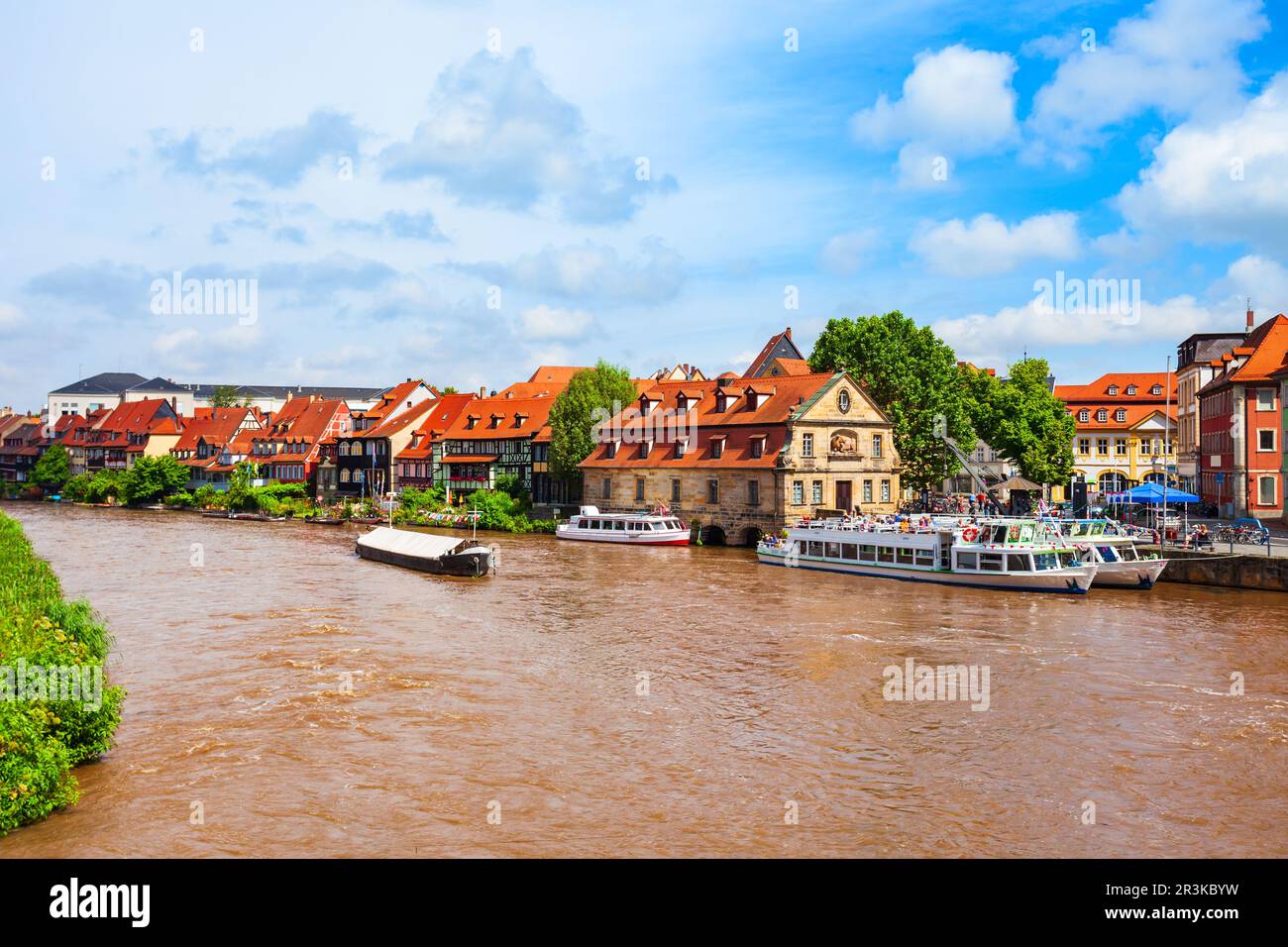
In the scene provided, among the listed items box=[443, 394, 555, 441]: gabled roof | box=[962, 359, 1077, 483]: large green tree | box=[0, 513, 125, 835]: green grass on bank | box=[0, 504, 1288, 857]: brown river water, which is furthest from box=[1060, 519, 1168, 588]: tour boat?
box=[443, 394, 555, 441]: gabled roof

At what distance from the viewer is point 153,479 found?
102 meters

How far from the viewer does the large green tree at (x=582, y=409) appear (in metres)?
72.1

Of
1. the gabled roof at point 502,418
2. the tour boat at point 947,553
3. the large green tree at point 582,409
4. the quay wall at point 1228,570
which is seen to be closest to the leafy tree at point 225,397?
the gabled roof at point 502,418

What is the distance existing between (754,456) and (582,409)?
17429mm

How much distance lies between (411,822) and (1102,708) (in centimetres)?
1521

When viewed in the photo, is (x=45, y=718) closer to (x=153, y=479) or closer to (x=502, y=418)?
(x=502, y=418)

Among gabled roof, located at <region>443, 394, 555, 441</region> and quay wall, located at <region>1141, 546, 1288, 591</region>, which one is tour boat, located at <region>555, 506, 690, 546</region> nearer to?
gabled roof, located at <region>443, 394, 555, 441</region>

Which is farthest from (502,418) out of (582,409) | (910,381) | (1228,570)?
(1228,570)

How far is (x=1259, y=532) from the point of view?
44.1m

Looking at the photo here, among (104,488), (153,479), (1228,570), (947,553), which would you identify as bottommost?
(1228,570)

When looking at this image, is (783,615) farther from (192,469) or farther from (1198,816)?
(192,469)

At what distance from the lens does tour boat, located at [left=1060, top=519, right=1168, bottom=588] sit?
40.5m

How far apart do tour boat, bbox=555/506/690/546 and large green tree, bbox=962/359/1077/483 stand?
81.9 feet
